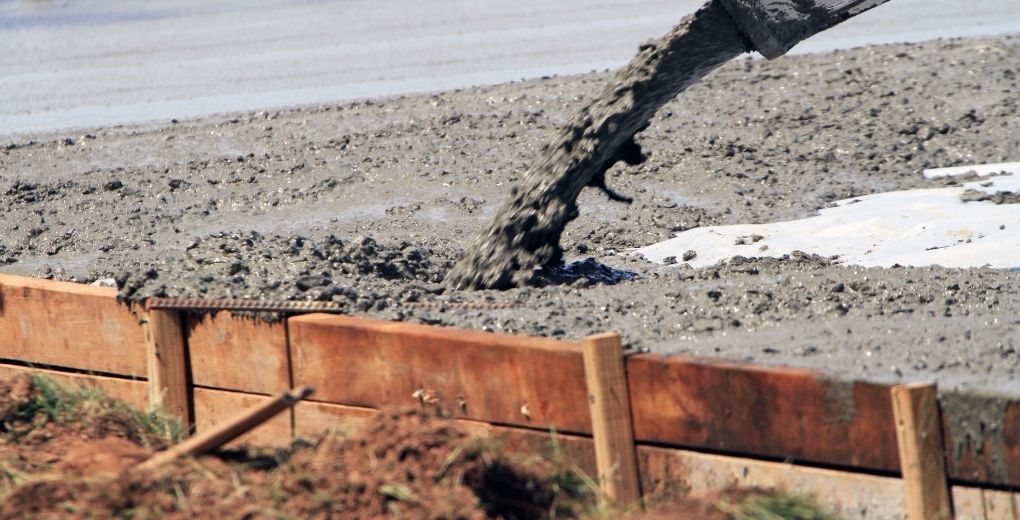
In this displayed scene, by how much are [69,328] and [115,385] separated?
33 centimetres

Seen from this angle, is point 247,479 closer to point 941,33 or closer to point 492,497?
point 492,497

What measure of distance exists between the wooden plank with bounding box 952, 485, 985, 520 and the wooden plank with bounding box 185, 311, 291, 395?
2.36 meters

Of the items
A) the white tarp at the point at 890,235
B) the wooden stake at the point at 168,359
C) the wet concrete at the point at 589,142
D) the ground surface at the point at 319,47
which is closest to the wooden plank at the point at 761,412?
the wooden stake at the point at 168,359

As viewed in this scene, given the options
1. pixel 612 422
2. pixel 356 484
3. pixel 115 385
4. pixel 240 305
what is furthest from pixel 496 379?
pixel 115 385

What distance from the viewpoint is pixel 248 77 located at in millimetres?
14102

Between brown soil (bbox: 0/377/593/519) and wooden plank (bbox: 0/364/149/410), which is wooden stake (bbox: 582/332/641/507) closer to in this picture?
brown soil (bbox: 0/377/593/519)

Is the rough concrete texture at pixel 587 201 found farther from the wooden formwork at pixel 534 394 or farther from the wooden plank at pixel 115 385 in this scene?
the wooden plank at pixel 115 385

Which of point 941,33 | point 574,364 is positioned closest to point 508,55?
point 941,33

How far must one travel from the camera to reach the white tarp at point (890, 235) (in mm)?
6492

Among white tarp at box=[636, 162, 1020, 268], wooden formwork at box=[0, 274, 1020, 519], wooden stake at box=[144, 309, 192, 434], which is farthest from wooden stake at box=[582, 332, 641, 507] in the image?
white tarp at box=[636, 162, 1020, 268]

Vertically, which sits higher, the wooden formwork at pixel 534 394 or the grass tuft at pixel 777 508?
the wooden formwork at pixel 534 394

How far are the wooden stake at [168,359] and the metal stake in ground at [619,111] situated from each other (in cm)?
159

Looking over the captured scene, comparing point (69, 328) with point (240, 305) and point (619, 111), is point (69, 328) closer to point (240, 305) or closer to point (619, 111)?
point (240, 305)

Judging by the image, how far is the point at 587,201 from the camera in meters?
8.34
